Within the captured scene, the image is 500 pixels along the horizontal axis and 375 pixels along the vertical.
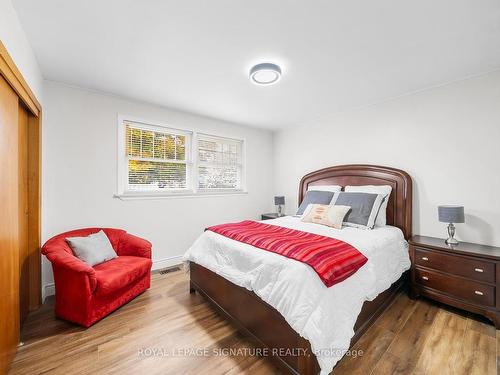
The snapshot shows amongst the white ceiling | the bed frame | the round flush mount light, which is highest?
the white ceiling

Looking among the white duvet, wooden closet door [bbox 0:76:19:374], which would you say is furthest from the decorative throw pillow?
wooden closet door [bbox 0:76:19:374]

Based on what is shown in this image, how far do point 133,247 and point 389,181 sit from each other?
11.2 ft

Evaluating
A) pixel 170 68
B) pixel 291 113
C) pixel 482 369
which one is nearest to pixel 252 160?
pixel 291 113

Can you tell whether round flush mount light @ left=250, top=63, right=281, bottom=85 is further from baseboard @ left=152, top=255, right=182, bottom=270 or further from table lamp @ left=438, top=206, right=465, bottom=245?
baseboard @ left=152, top=255, right=182, bottom=270

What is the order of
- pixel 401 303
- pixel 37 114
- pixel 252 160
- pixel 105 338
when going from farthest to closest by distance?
1. pixel 252 160
2. pixel 401 303
3. pixel 37 114
4. pixel 105 338

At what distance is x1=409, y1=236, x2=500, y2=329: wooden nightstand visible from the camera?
2.08 m

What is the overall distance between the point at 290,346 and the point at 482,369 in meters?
1.38

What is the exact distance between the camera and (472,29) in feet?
5.85

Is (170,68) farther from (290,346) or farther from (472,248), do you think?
(472,248)

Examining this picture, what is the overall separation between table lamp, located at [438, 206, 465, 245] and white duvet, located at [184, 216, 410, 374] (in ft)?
1.66

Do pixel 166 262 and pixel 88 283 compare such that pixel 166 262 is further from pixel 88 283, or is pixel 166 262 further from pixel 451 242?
pixel 451 242

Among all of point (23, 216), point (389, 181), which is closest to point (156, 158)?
point (23, 216)

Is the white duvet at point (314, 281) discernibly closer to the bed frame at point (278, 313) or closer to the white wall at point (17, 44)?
the bed frame at point (278, 313)

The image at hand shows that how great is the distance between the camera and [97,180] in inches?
115
